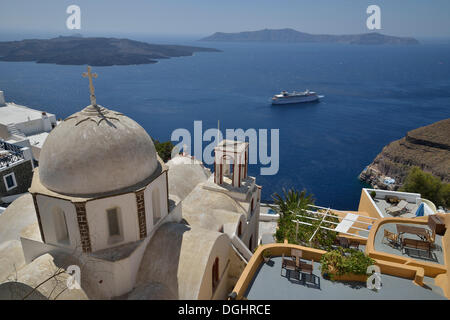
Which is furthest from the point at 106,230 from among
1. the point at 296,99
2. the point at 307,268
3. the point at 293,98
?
the point at 296,99

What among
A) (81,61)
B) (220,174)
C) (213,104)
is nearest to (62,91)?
(213,104)

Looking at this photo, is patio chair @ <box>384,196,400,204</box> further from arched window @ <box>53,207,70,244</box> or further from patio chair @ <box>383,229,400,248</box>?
arched window @ <box>53,207,70,244</box>

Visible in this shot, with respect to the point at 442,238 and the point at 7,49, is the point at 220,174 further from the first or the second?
the point at 7,49

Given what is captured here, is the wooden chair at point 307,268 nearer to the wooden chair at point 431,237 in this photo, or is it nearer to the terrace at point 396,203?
the wooden chair at point 431,237

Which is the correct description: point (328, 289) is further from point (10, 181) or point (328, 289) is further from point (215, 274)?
point (10, 181)

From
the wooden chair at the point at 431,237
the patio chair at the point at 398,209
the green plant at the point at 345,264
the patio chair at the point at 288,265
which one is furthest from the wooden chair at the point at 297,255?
the patio chair at the point at 398,209

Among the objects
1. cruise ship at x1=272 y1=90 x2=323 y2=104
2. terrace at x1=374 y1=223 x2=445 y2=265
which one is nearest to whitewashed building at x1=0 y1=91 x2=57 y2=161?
terrace at x1=374 y1=223 x2=445 y2=265
